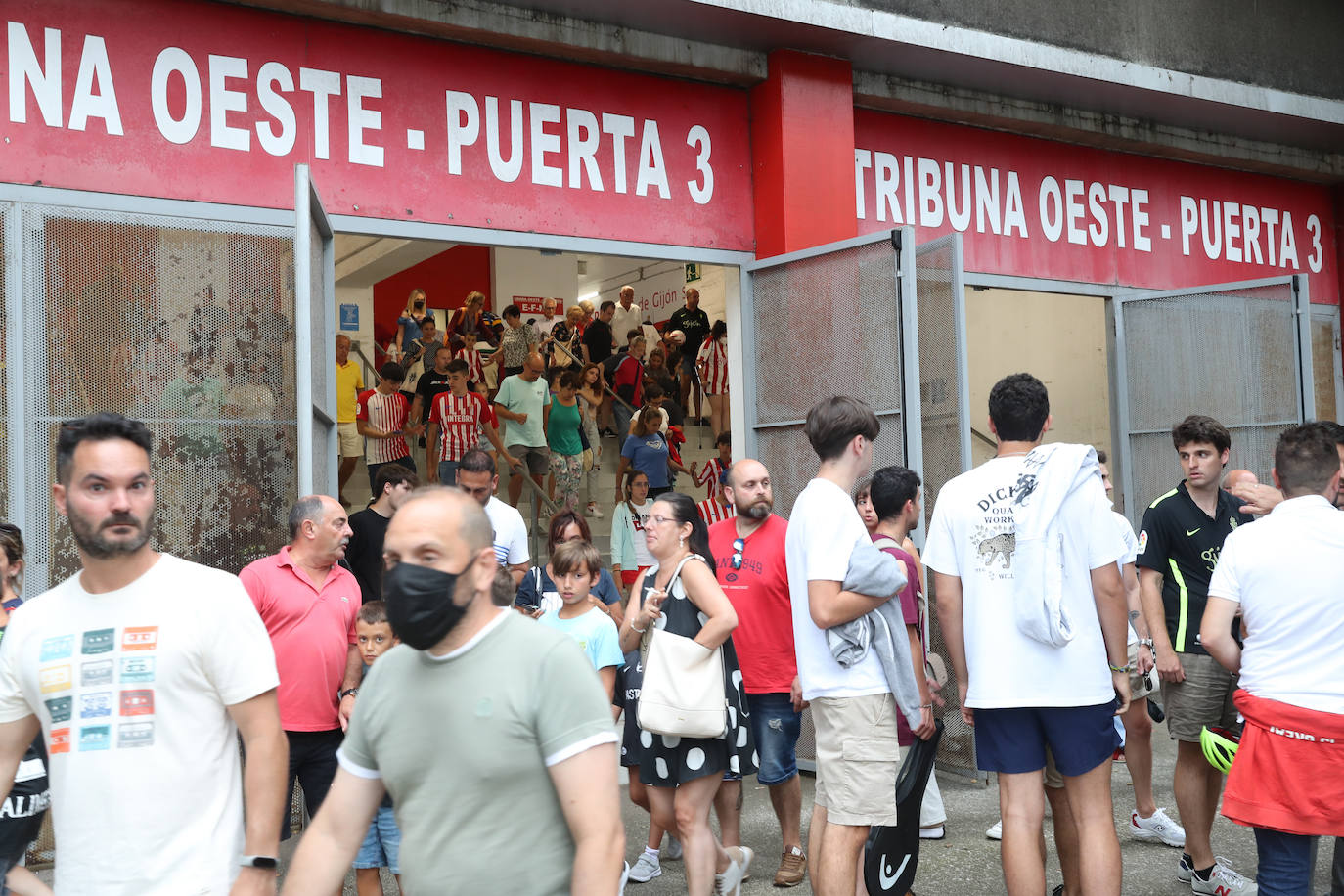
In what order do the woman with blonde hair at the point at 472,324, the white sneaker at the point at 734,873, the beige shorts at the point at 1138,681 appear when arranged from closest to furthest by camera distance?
the white sneaker at the point at 734,873 < the beige shorts at the point at 1138,681 < the woman with blonde hair at the point at 472,324

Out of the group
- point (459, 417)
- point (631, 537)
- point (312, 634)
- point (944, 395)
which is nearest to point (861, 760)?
point (312, 634)

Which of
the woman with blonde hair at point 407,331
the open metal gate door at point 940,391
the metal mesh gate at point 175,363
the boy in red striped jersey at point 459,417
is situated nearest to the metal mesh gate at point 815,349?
the open metal gate door at point 940,391

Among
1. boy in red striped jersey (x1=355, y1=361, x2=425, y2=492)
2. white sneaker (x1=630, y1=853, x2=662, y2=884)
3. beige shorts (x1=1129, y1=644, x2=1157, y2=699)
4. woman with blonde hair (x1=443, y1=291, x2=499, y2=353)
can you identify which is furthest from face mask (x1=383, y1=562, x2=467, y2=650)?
woman with blonde hair (x1=443, y1=291, x2=499, y2=353)

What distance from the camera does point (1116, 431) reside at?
10781 millimetres

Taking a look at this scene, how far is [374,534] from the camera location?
6957mm

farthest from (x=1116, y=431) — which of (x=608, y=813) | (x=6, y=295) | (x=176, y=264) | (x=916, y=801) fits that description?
(x=608, y=813)

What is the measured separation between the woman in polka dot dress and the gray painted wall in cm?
474

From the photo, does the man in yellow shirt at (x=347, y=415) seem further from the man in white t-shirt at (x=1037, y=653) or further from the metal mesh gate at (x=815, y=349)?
the man in white t-shirt at (x=1037, y=653)

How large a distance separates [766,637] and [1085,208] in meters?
6.15

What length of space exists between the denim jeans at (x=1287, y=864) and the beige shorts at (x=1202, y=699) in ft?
4.87

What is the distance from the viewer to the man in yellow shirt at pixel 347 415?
40.5ft

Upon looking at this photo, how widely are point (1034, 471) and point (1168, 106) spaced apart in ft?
23.3

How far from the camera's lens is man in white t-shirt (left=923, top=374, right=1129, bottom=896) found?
4.34 metres

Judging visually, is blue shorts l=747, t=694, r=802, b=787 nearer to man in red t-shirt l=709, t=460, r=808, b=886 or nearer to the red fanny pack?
man in red t-shirt l=709, t=460, r=808, b=886
